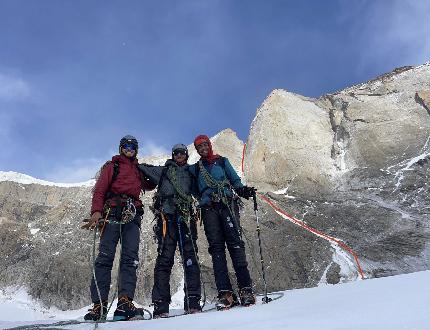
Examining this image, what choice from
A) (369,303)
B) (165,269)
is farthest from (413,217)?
(369,303)

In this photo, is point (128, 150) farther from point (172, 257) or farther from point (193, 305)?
point (193, 305)

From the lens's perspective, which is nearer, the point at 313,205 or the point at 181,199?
the point at 181,199

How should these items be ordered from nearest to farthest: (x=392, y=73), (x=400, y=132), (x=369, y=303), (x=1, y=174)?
(x=369, y=303) < (x=400, y=132) < (x=392, y=73) < (x=1, y=174)

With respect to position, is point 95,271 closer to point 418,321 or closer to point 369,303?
point 369,303

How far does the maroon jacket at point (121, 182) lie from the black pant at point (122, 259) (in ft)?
1.33

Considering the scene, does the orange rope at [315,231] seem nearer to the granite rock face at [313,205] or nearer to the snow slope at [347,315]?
the granite rock face at [313,205]

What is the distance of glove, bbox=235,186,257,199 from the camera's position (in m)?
6.79

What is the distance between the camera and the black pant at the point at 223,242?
653 centimetres

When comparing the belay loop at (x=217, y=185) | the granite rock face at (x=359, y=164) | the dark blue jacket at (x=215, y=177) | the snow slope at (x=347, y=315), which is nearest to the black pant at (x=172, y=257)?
the dark blue jacket at (x=215, y=177)

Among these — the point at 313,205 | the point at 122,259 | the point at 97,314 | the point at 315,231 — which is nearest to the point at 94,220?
the point at 122,259

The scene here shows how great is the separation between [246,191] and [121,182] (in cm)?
204

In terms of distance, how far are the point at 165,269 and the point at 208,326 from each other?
Answer: 2.84m

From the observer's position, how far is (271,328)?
339cm

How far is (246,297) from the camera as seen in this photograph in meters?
6.11
